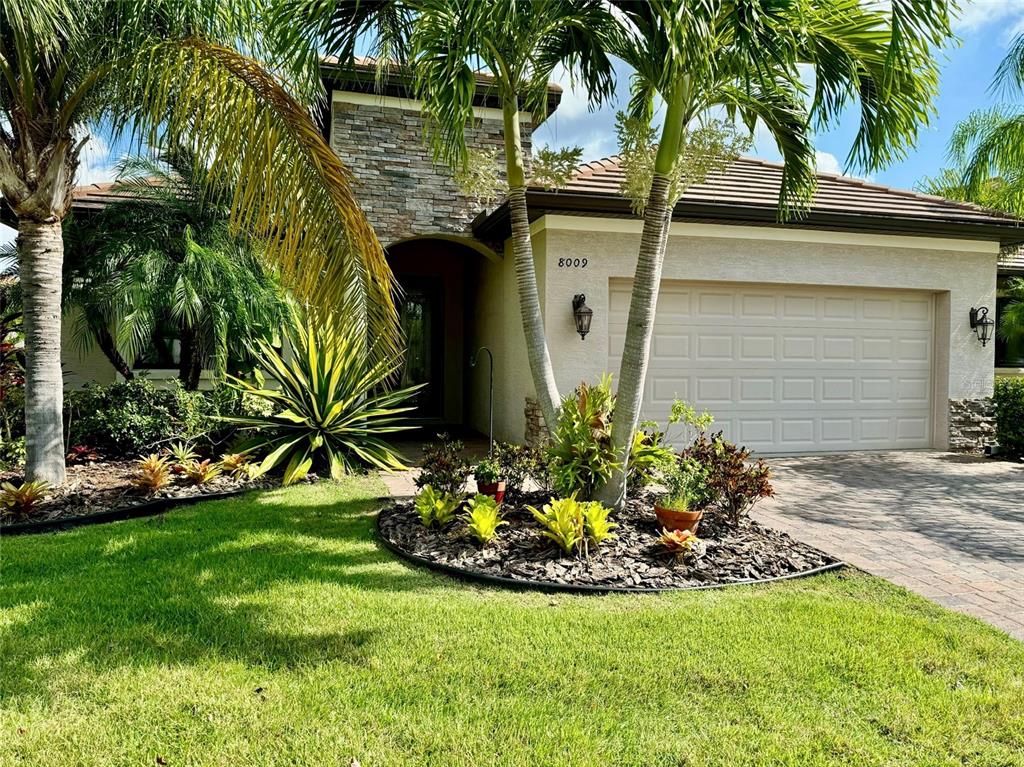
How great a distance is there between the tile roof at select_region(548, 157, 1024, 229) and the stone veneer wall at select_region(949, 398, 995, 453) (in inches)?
115

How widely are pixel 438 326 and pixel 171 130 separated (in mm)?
9361

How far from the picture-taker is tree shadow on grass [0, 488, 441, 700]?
3518mm

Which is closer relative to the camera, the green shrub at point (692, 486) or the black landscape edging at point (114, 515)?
the green shrub at point (692, 486)

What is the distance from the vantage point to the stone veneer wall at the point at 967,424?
1106cm

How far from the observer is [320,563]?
5055 mm

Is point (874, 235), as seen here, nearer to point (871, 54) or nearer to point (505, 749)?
point (871, 54)

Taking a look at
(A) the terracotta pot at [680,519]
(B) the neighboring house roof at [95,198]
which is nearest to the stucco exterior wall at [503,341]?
(A) the terracotta pot at [680,519]

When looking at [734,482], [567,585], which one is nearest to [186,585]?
[567,585]

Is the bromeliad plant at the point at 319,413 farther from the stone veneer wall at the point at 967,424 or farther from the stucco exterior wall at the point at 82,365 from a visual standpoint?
the stone veneer wall at the point at 967,424

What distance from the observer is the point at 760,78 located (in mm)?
5094

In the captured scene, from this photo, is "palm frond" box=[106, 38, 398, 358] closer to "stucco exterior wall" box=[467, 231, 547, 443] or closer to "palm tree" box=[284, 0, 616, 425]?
"palm tree" box=[284, 0, 616, 425]

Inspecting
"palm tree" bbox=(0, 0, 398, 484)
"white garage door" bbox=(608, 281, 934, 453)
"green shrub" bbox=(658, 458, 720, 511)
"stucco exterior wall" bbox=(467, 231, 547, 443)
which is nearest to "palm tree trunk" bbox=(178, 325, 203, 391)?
"palm tree" bbox=(0, 0, 398, 484)

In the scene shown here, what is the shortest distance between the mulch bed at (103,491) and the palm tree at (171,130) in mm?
322

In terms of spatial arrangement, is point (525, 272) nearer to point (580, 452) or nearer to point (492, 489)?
point (580, 452)
